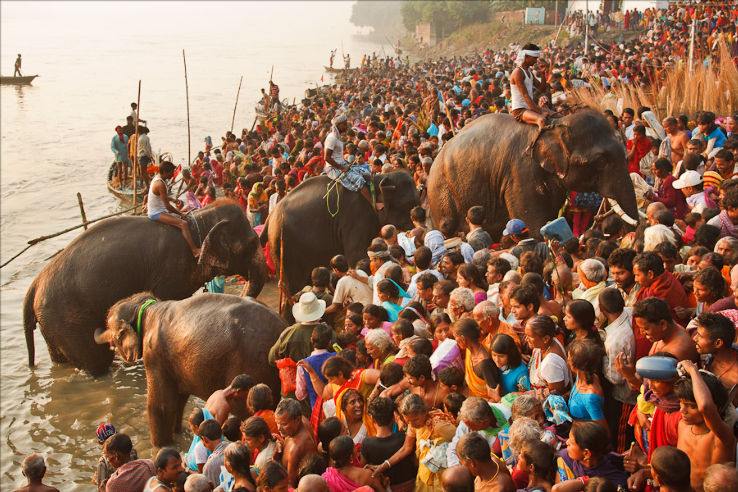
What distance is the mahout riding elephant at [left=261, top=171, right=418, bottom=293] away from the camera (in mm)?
10789

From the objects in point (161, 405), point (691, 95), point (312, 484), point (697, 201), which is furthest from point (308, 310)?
point (691, 95)

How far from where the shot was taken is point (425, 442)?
5.02 meters

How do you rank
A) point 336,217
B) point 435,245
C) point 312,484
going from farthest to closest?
point 336,217
point 435,245
point 312,484

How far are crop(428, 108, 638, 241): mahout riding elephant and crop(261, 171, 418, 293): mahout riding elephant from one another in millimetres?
524

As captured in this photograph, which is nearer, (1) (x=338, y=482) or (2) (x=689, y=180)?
(1) (x=338, y=482)

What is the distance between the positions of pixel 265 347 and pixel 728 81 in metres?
9.62

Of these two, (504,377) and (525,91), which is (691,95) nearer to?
(525,91)

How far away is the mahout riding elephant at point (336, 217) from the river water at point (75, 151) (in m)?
2.61

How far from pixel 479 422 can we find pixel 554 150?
16.0ft

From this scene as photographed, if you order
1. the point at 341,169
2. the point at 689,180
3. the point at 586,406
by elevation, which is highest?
the point at 689,180

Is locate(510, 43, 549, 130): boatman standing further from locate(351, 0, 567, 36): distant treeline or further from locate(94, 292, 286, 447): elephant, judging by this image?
locate(351, 0, 567, 36): distant treeline

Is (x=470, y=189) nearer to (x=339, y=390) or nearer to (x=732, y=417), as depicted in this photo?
(x=339, y=390)

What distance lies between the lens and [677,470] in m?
3.73

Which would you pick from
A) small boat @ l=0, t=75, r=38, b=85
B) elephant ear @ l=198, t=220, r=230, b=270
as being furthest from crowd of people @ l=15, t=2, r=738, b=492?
small boat @ l=0, t=75, r=38, b=85
